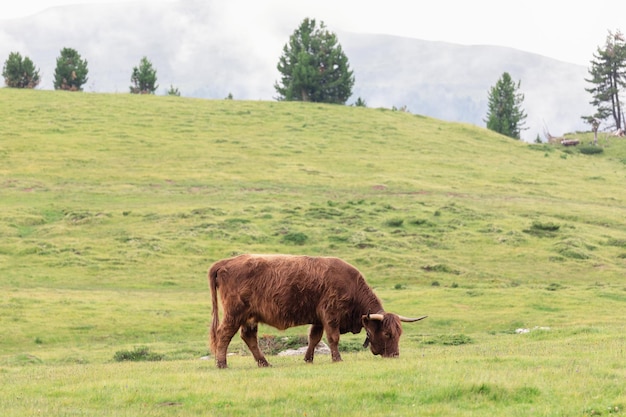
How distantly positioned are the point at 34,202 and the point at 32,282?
16104 mm

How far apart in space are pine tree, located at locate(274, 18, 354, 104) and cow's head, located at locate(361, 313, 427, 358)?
277 feet

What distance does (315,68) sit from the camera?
10188 cm

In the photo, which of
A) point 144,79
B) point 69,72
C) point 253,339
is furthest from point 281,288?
point 144,79

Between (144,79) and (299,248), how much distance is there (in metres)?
69.7

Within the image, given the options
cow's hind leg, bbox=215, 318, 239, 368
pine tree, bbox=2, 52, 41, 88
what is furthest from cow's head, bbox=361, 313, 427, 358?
pine tree, bbox=2, 52, 41, 88

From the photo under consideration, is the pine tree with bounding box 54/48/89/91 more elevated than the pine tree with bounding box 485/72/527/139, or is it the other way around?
the pine tree with bounding box 54/48/89/91

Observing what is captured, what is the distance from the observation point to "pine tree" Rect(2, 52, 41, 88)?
96.9m

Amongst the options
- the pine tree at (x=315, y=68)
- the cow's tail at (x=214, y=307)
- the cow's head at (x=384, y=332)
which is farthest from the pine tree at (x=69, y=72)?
the cow's head at (x=384, y=332)

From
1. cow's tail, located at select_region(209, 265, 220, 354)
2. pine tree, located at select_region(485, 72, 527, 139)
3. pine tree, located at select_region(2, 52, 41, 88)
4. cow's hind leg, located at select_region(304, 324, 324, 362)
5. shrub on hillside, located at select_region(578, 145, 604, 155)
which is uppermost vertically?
pine tree, located at select_region(2, 52, 41, 88)

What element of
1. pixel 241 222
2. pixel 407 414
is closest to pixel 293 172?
pixel 241 222

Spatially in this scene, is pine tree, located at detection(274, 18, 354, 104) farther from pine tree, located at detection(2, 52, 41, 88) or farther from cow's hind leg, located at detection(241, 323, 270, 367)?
cow's hind leg, located at detection(241, 323, 270, 367)

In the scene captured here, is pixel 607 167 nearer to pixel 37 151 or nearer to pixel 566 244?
pixel 566 244

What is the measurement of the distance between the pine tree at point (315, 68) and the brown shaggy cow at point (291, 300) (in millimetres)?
84343

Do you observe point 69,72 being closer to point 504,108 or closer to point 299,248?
point 504,108
